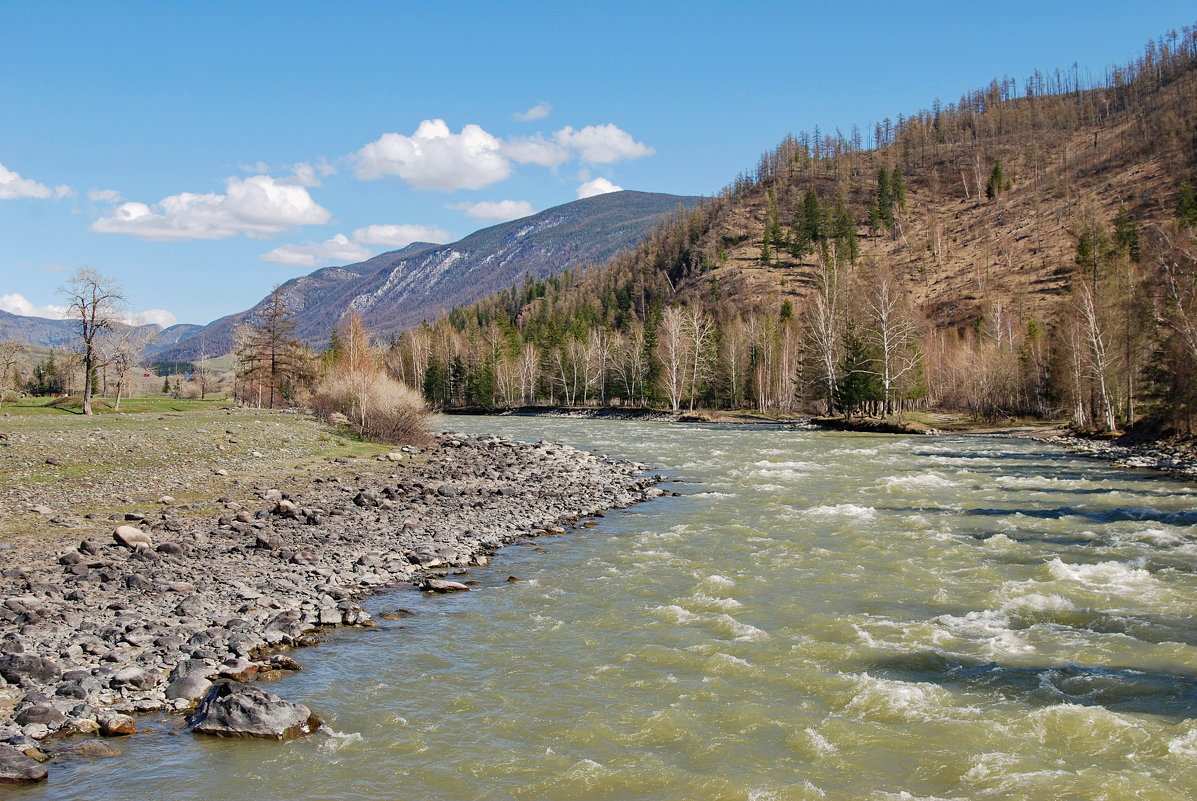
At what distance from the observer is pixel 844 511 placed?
2280 centimetres

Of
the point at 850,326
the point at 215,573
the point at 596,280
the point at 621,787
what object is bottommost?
the point at 621,787

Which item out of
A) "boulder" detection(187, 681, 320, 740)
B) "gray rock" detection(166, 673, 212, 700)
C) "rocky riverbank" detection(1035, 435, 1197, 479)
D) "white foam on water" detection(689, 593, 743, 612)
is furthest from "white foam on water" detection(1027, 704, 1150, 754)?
"rocky riverbank" detection(1035, 435, 1197, 479)

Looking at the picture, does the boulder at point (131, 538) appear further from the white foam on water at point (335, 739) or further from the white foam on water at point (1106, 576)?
the white foam on water at point (1106, 576)

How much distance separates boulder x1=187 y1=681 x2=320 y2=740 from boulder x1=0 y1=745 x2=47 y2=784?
1543mm

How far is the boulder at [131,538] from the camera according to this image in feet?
50.1

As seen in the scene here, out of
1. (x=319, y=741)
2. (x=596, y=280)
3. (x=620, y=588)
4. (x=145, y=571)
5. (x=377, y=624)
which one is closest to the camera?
(x=319, y=741)

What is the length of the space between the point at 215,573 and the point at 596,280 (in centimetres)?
18303

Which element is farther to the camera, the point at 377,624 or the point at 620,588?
the point at 620,588

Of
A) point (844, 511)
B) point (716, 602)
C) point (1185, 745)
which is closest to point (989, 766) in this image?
point (1185, 745)

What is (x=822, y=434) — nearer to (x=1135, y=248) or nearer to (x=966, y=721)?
(x=966, y=721)

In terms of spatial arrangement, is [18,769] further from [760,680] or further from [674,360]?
[674,360]

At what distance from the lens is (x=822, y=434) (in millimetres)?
53781

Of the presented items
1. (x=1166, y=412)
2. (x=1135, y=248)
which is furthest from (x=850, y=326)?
(x=1135, y=248)

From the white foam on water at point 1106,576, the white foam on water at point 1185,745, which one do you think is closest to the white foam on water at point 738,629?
the white foam on water at point 1185,745
